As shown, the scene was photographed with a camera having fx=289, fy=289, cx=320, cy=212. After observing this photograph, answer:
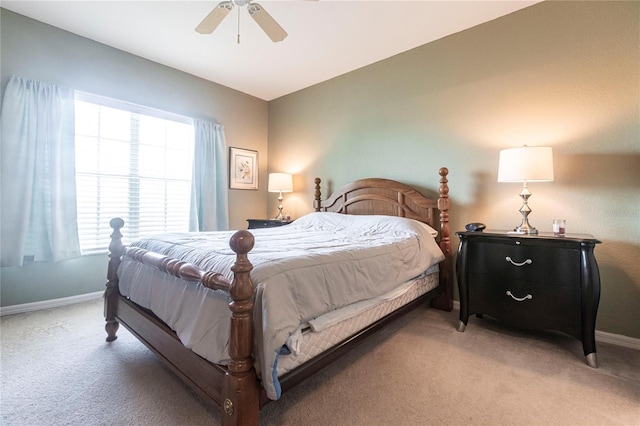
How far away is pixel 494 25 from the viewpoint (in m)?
2.74

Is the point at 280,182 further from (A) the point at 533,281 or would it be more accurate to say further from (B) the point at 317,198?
(A) the point at 533,281

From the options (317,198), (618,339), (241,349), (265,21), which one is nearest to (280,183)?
(317,198)

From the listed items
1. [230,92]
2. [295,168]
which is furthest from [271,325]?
[230,92]

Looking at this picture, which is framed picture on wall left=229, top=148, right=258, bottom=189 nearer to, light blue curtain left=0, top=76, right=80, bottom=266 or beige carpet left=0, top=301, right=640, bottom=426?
light blue curtain left=0, top=76, right=80, bottom=266

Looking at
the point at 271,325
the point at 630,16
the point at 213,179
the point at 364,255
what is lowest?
the point at 271,325

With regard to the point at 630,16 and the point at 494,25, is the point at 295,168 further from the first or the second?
the point at 630,16

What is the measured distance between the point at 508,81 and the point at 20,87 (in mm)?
4526

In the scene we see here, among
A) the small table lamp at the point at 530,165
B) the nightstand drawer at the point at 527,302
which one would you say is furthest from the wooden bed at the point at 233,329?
the small table lamp at the point at 530,165

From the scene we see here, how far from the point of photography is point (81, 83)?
3.07 m

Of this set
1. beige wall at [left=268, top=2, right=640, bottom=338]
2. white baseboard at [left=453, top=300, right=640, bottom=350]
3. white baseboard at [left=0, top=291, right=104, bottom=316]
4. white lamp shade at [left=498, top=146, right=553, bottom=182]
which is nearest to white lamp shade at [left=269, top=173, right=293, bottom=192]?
beige wall at [left=268, top=2, right=640, bottom=338]

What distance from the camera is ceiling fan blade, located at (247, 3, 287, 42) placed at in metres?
2.06

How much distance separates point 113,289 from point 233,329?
5.14ft

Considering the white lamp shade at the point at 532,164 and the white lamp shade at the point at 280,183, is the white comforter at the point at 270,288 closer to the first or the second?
the white lamp shade at the point at 532,164

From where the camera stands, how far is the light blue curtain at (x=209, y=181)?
393 cm
